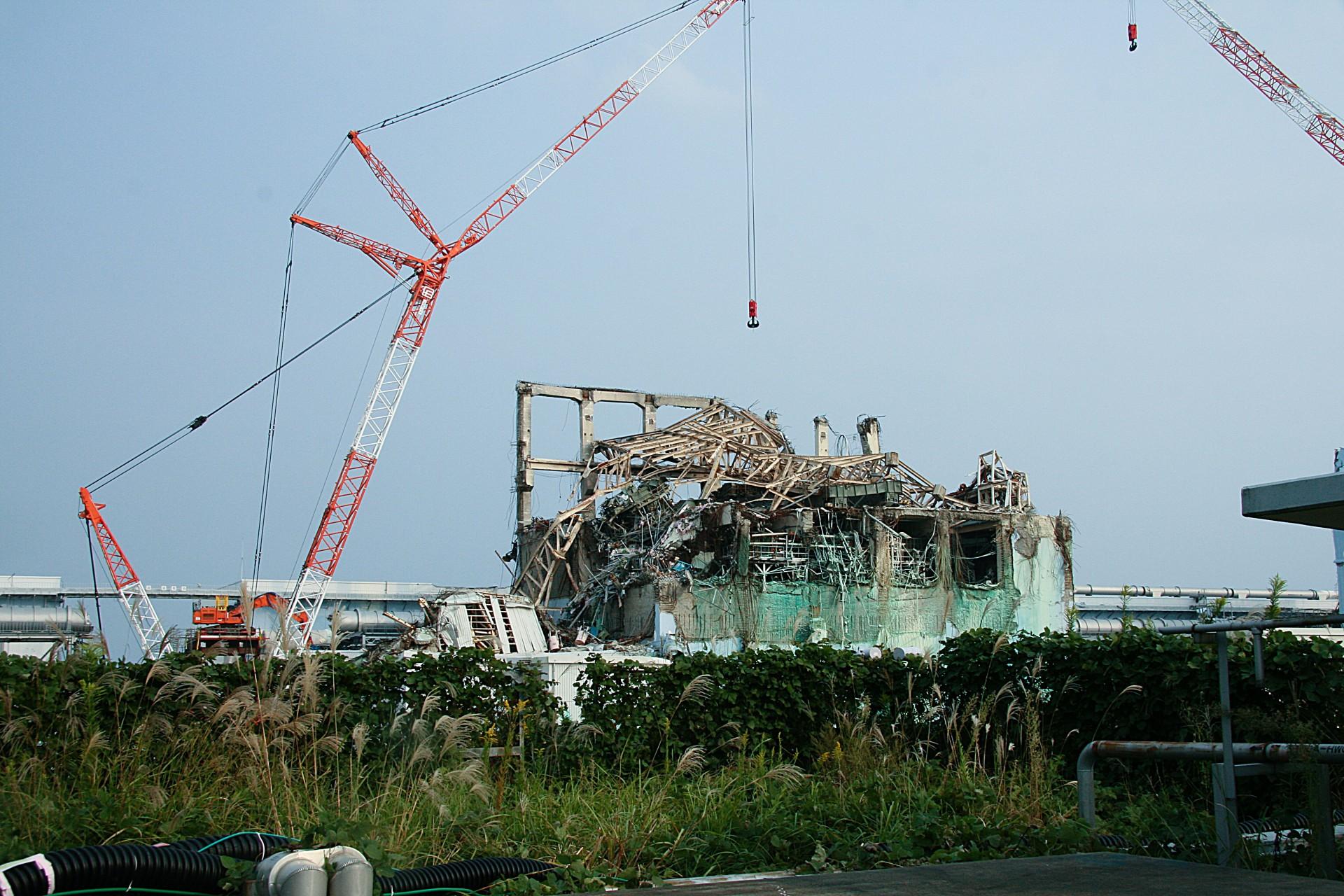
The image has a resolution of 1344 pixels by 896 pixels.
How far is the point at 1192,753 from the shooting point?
6.06 metres

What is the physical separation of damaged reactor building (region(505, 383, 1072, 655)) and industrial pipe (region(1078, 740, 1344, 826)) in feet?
61.6

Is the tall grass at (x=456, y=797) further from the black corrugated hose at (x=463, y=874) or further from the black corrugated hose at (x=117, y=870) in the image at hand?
the black corrugated hose at (x=117, y=870)

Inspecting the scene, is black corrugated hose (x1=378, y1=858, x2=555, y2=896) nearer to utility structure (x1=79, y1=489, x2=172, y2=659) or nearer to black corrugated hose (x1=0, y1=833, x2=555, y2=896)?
black corrugated hose (x1=0, y1=833, x2=555, y2=896)

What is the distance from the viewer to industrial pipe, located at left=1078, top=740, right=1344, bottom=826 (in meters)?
5.33

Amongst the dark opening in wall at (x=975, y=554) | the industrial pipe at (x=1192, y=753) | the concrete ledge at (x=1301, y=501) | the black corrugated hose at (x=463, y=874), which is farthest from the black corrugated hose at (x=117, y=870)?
the dark opening in wall at (x=975, y=554)

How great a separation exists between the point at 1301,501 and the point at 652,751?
7.68 meters

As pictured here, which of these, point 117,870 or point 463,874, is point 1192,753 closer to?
point 463,874

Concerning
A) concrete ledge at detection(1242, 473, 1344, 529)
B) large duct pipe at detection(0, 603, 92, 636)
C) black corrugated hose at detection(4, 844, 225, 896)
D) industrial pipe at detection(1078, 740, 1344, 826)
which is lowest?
large duct pipe at detection(0, 603, 92, 636)

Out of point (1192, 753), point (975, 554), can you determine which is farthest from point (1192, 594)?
point (1192, 753)

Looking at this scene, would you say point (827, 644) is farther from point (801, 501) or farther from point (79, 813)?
point (801, 501)

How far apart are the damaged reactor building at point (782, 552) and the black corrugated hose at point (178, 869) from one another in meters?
19.6

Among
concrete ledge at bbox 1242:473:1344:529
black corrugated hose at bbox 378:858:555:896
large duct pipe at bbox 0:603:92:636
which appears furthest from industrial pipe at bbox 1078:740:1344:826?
large duct pipe at bbox 0:603:92:636

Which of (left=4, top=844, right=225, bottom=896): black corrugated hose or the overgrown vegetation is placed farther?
the overgrown vegetation

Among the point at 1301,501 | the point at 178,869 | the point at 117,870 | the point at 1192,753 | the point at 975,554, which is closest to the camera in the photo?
the point at 117,870
